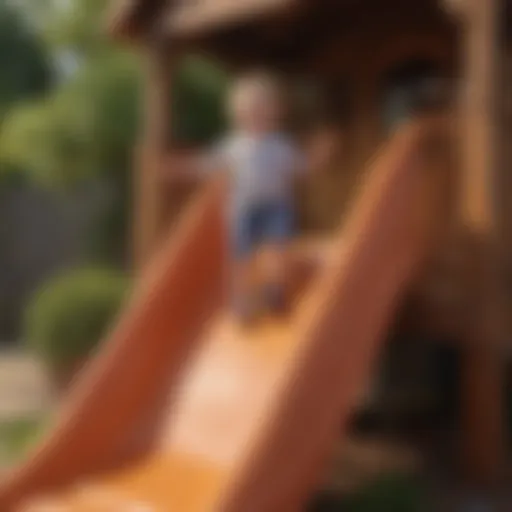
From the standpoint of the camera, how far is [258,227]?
5.28 m

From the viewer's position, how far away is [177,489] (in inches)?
170

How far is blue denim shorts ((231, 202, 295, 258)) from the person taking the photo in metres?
5.23

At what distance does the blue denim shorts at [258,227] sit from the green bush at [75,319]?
11.9 feet

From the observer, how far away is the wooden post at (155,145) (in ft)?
21.6

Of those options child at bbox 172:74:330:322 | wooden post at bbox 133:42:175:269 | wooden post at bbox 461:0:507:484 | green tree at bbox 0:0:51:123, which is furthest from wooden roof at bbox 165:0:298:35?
green tree at bbox 0:0:51:123

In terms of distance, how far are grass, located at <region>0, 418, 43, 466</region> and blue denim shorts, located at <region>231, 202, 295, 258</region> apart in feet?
8.02

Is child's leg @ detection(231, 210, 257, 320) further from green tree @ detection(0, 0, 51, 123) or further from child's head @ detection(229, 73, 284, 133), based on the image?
green tree @ detection(0, 0, 51, 123)

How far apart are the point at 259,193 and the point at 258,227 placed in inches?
→ 8.5

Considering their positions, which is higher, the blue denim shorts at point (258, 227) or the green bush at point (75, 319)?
the green bush at point (75, 319)

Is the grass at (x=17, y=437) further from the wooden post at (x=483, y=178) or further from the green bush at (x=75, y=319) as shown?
the wooden post at (x=483, y=178)

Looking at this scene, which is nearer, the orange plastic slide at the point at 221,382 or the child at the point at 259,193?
the orange plastic slide at the point at 221,382

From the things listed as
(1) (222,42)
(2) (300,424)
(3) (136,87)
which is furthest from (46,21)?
(2) (300,424)

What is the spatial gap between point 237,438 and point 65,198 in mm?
8067

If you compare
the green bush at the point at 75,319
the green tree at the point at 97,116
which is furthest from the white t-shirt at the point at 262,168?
the green tree at the point at 97,116
